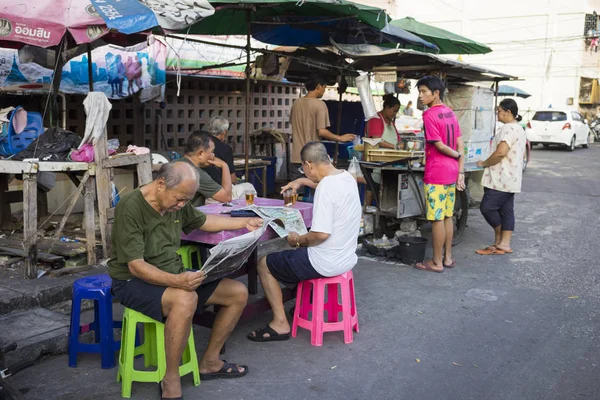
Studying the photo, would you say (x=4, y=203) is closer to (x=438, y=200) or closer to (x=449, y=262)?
(x=438, y=200)

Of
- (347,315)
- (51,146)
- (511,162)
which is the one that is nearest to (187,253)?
(347,315)

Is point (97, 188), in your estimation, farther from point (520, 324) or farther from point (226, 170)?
point (520, 324)

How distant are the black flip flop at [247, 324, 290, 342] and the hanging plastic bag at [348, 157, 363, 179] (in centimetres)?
278

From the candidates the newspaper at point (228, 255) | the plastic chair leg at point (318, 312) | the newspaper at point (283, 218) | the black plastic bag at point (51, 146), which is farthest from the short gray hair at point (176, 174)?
the black plastic bag at point (51, 146)

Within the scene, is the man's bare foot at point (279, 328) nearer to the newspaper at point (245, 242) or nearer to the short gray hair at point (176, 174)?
the newspaper at point (245, 242)

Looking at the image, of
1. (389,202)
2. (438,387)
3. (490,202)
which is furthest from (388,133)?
(438,387)

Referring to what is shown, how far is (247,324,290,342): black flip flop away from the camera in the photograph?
4.57 metres

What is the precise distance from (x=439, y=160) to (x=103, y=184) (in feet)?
11.4

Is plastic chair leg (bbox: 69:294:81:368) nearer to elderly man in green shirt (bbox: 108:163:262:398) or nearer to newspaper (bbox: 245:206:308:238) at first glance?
elderly man in green shirt (bbox: 108:163:262:398)

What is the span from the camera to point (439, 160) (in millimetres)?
6473

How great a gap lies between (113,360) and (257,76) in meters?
6.19

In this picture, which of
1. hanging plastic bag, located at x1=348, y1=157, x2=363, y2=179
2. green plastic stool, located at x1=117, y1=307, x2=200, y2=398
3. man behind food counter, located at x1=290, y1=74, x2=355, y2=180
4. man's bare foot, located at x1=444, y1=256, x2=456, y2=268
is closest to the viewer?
green plastic stool, located at x1=117, y1=307, x2=200, y2=398

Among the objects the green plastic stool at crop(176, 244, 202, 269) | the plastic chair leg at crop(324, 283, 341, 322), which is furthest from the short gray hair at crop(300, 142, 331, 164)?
the green plastic stool at crop(176, 244, 202, 269)

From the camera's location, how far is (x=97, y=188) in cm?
571
